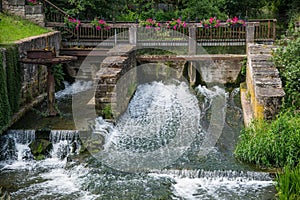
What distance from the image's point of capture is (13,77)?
11.2m

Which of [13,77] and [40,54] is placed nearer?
[40,54]

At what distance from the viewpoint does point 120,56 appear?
1382 cm

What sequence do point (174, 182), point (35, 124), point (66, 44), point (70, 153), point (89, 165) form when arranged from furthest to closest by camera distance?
point (66, 44), point (35, 124), point (70, 153), point (89, 165), point (174, 182)

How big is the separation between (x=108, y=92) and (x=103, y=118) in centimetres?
66

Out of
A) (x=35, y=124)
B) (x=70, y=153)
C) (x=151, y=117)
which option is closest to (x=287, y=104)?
(x=151, y=117)

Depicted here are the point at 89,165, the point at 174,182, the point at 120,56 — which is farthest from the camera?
the point at 120,56

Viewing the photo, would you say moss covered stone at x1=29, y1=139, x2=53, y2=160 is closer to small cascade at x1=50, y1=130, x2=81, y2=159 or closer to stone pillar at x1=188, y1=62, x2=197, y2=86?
small cascade at x1=50, y1=130, x2=81, y2=159

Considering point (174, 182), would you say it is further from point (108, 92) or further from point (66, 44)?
point (66, 44)

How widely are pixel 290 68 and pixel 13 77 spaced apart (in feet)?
21.8

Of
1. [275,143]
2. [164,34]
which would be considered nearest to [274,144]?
[275,143]

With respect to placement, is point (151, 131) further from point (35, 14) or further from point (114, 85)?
point (35, 14)

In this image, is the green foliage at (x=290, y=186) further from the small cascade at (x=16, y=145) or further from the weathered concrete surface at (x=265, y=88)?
the small cascade at (x=16, y=145)

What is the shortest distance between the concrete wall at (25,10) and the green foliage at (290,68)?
28.4 ft

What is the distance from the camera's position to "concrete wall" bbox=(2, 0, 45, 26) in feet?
53.2
